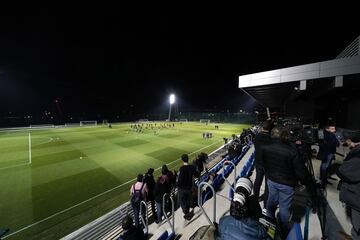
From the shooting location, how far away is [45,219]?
7328mm

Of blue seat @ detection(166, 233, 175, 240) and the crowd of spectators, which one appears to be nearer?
the crowd of spectators

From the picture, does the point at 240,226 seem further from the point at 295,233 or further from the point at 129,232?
the point at 295,233

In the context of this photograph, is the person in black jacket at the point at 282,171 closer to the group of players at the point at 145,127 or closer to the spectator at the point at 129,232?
the spectator at the point at 129,232

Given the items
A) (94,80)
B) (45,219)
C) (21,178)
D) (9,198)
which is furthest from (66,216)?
(94,80)

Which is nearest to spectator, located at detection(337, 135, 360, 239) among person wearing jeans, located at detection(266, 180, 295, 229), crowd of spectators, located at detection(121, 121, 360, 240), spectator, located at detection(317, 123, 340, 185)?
crowd of spectators, located at detection(121, 121, 360, 240)

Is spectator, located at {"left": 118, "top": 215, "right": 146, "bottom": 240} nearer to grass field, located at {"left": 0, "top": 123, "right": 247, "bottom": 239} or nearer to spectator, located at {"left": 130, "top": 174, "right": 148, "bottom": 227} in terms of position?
spectator, located at {"left": 130, "top": 174, "right": 148, "bottom": 227}

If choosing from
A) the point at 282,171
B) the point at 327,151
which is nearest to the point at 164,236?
the point at 282,171

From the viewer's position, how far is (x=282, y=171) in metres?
3.33

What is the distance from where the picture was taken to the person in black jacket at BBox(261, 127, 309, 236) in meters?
3.22

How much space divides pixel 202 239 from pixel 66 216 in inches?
308

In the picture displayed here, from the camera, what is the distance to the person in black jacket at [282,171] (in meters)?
3.22

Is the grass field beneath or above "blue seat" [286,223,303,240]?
beneath

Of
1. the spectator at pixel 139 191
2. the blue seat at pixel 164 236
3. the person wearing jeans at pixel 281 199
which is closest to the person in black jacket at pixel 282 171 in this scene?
the person wearing jeans at pixel 281 199

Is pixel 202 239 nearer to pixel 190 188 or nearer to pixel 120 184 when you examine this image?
pixel 190 188
